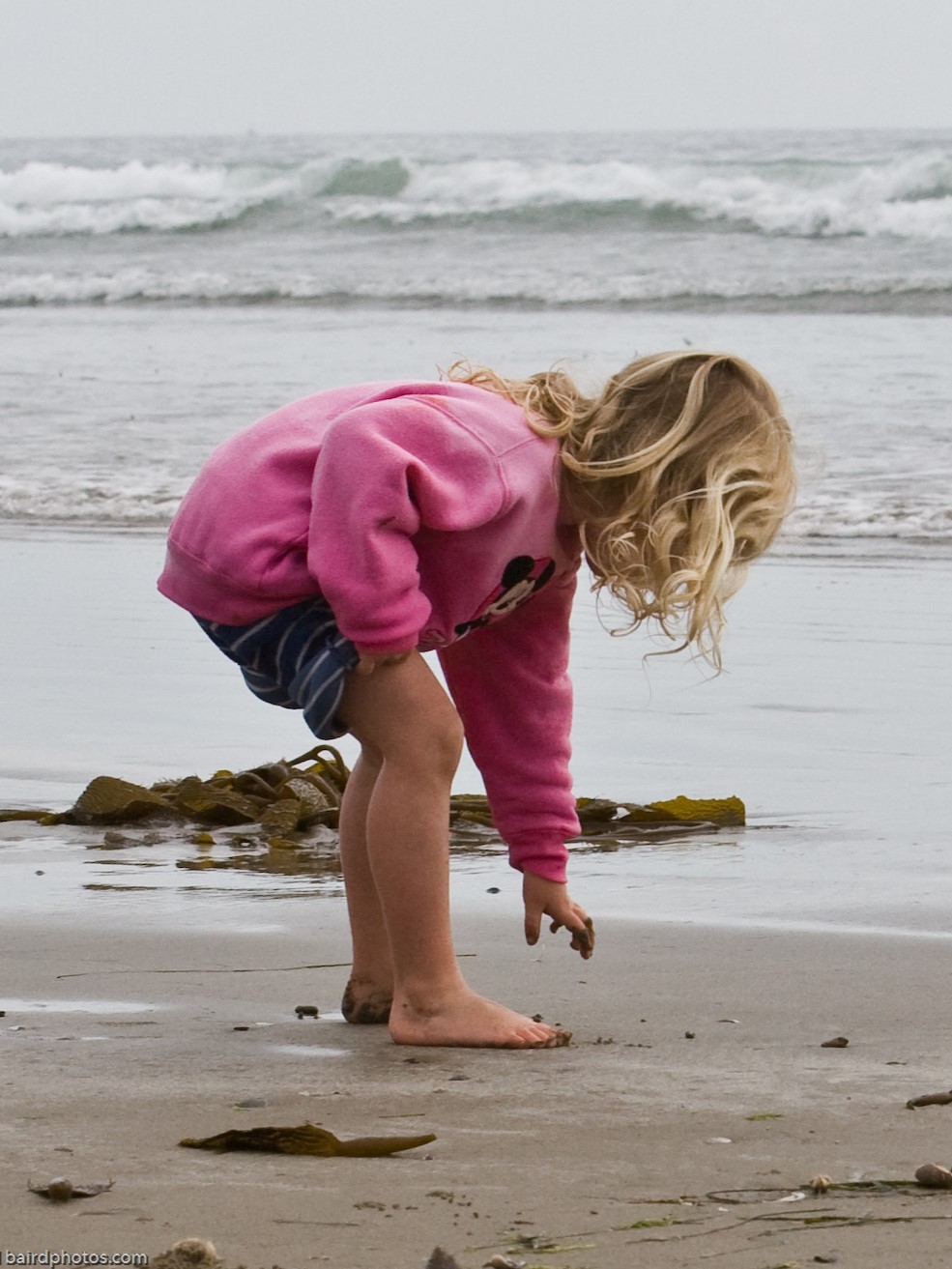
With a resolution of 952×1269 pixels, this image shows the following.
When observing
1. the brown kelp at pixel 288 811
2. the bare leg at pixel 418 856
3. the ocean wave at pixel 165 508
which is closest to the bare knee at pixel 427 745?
the bare leg at pixel 418 856

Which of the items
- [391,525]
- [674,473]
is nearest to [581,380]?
[674,473]

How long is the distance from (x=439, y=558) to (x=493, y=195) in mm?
23062

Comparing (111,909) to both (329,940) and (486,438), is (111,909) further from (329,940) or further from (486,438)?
(486,438)

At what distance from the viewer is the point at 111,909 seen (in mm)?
3156

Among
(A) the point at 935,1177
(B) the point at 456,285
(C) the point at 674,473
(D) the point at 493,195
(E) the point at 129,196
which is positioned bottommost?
(A) the point at 935,1177

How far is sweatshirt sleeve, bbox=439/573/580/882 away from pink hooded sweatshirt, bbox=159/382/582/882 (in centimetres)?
1

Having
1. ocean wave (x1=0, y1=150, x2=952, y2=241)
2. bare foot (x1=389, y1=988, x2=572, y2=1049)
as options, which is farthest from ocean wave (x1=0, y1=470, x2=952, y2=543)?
ocean wave (x1=0, y1=150, x2=952, y2=241)

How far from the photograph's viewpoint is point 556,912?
2.67 meters

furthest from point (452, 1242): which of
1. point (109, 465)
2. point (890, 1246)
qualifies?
point (109, 465)

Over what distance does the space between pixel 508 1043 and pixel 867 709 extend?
9.12ft

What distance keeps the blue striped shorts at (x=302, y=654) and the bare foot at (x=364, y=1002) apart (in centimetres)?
36

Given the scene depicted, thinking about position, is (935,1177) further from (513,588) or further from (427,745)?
(513,588)

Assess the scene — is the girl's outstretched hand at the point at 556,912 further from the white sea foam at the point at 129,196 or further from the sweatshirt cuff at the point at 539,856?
the white sea foam at the point at 129,196

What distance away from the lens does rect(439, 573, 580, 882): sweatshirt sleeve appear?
107 inches
